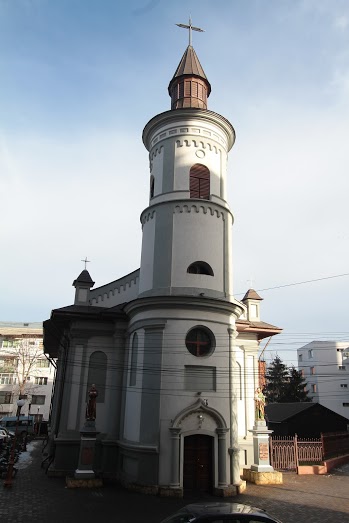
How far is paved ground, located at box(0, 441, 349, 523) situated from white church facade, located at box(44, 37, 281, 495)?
1.08 m

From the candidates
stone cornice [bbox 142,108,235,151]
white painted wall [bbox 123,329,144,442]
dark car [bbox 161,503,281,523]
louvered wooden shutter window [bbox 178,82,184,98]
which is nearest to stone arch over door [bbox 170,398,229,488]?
white painted wall [bbox 123,329,144,442]

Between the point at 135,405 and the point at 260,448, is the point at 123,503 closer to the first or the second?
the point at 135,405

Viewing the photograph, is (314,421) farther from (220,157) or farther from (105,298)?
(220,157)

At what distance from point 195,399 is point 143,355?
115 inches

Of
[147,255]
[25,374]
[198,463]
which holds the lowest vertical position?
[198,463]

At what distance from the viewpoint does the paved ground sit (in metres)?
12.9

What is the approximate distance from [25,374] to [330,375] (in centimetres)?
4663

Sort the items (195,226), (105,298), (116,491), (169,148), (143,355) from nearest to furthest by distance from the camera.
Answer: (116,491) < (143,355) < (195,226) < (169,148) < (105,298)

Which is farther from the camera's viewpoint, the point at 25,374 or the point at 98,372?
the point at 25,374

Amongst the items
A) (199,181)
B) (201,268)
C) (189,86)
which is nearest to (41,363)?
(201,268)

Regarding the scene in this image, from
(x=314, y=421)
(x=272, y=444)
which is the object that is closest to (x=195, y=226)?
(x=272, y=444)

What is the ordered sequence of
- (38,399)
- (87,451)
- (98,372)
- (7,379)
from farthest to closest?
(38,399)
(7,379)
(98,372)
(87,451)

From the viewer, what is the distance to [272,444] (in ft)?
76.2

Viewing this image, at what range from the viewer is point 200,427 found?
1688 centimetres
